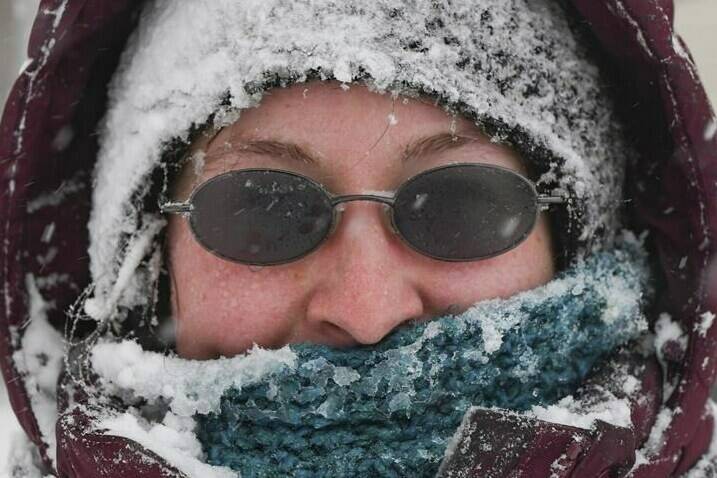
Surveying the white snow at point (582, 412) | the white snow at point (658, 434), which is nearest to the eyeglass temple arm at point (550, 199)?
the white snow at point (582, 412)

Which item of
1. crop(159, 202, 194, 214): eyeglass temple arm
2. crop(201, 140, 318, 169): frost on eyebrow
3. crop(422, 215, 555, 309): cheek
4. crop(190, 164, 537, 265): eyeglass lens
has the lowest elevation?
crop(422, 215, 555, 309): cheek

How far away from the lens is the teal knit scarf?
1.49m

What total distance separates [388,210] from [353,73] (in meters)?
0.28

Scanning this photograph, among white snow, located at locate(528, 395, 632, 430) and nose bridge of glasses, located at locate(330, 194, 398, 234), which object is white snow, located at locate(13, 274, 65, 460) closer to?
nose bridge of glasses, located at locate(330, 194, 398, 234)

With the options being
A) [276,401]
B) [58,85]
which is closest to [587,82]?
[276,401]

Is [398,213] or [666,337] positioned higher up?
[398,213]

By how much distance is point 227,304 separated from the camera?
1.66 meters

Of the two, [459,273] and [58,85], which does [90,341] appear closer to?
[58,85]

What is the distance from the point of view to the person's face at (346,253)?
1.55 metres

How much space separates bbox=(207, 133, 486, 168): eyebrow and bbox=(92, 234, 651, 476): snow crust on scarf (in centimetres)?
33

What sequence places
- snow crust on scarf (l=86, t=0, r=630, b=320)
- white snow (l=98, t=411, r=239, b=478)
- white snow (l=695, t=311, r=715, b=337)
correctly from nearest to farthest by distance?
white snow (l=98, t=411, r=239, b=478), snow crust on scarf (l=86, t=0, r=630, b=320), white snow (l=695, t=311, r=715, b=337)

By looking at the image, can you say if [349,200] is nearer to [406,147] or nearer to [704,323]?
[406,147]

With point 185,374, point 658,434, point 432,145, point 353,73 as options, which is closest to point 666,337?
point 658,434

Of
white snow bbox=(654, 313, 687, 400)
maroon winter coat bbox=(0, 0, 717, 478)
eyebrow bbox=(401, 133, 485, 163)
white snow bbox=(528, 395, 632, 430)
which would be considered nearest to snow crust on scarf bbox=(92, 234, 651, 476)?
white snow bbox=(528, 395, 632, 430)
